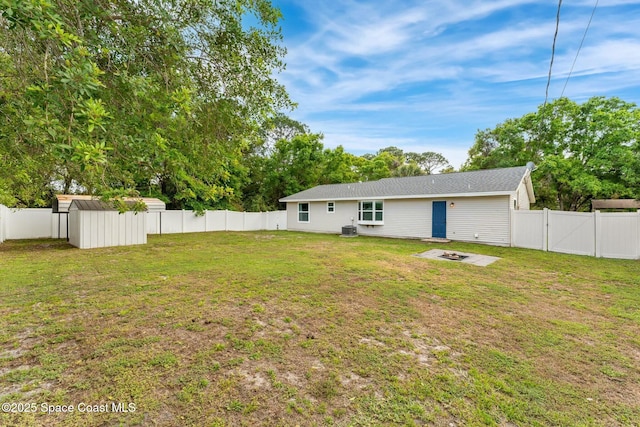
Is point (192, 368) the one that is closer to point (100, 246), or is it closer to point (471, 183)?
point (100, 246)

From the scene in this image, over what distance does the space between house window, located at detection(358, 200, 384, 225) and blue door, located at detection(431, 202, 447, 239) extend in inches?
97.3

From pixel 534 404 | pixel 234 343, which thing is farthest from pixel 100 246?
pixel 534 404

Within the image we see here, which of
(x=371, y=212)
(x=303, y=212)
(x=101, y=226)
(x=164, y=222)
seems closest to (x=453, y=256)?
(x=371, y=212)

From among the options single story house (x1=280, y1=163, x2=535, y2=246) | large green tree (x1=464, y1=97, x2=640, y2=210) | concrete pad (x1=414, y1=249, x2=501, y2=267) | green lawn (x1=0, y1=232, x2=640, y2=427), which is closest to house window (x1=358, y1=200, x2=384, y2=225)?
single story house (x1=280, y1=163, x2=535, y2=246)

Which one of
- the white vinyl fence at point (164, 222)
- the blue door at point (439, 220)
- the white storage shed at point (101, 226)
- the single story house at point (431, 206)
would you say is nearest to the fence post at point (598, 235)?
the single story house at point (431, 206)

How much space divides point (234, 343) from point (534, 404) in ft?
8.74

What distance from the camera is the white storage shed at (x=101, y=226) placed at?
32.8ft

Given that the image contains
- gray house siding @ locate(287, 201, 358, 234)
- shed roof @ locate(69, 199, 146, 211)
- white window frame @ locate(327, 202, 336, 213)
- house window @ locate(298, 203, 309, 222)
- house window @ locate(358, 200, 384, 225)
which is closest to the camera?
shed roof @ locate(69, 199, 146, 211)

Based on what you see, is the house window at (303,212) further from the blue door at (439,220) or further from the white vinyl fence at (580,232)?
the white vinyl fence at (580,232)

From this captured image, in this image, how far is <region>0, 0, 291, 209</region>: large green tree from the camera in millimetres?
2086

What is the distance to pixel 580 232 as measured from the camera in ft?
28.0

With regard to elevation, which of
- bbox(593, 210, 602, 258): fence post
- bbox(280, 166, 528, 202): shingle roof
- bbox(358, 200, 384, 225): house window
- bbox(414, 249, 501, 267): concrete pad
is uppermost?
→ bbox(280, 166, 528, 202): shingle roof

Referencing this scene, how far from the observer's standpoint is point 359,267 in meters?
6.63

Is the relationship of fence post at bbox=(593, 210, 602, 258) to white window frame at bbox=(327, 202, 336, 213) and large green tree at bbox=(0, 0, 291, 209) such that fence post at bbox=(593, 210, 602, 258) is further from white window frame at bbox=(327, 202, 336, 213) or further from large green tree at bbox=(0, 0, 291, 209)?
white window frame at bbox=(327, 202, 336, 213)
